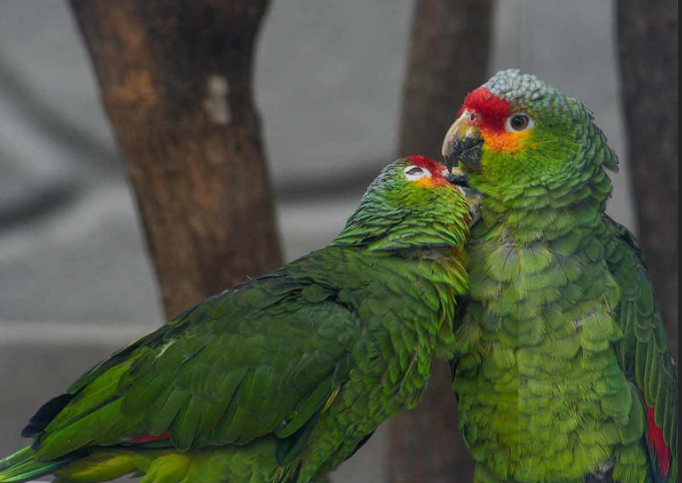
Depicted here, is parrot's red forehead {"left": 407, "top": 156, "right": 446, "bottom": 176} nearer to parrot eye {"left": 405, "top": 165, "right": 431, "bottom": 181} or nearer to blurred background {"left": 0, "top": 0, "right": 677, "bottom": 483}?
parrot eye {"left": 405, "top": 165, "right": 431, "bottom": 181}

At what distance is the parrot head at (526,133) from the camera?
2.81 ft

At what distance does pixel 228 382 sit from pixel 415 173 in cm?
33

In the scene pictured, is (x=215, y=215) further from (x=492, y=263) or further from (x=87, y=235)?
(x=87, y=235)

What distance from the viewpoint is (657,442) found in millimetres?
896

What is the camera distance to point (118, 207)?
1.70m

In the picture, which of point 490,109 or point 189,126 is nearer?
point 490,109

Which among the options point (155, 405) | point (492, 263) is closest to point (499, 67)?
point (492, 263)

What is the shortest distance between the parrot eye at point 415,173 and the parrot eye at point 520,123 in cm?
11

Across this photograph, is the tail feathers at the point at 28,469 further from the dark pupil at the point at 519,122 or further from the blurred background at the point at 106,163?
the blurred background at the point at 106,163

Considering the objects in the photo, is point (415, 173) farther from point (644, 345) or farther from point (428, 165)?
point (644, 345)

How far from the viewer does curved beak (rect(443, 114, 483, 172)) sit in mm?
875

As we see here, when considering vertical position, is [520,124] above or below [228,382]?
above

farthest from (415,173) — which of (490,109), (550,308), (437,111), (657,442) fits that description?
(437,111)

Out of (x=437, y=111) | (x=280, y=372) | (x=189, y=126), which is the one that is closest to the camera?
(x=280, y=372)
